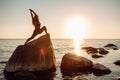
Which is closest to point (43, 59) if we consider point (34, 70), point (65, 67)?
point (34, 70)

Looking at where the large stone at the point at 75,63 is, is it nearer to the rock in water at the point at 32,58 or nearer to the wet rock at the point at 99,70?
the wet rock at the point at 99,70

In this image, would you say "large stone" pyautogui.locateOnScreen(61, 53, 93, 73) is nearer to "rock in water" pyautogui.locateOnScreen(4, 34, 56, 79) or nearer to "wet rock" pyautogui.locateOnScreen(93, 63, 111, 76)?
"wet rock" pyautogui.locateOnScreen(93, 63, 111, 76)

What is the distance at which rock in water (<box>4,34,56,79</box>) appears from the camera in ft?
63.7

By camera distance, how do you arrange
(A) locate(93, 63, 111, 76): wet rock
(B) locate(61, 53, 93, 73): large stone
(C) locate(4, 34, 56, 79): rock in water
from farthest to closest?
1. (B) locate(61, 53, 93, 73): large stone
2. (A) locate(93, 63, 111, 76): wet rock
3. (C) locate(4, 34, 56, 79): rock in water

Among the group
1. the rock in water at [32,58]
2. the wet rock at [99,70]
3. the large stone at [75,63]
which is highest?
the rock in water at [32,58]

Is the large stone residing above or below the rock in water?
below

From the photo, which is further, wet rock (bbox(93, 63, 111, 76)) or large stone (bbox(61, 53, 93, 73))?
large stone (bbox(61, 53, 93, 73))

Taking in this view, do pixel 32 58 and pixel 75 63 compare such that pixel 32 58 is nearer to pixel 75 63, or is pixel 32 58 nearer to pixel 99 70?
pixel 75 63

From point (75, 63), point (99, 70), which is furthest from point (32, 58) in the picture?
point (99, 70)

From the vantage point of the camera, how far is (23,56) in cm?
1969

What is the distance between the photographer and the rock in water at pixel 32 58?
19422 millimetres

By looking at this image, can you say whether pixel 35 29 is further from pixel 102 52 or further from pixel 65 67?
pixel 102 52

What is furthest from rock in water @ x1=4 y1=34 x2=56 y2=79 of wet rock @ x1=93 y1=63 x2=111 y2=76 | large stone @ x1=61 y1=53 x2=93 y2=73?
wet rock @ x1=93 y1=63 x2=111 y2=76

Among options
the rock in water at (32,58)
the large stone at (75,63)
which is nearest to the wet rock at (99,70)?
the large stone at (75,63)
